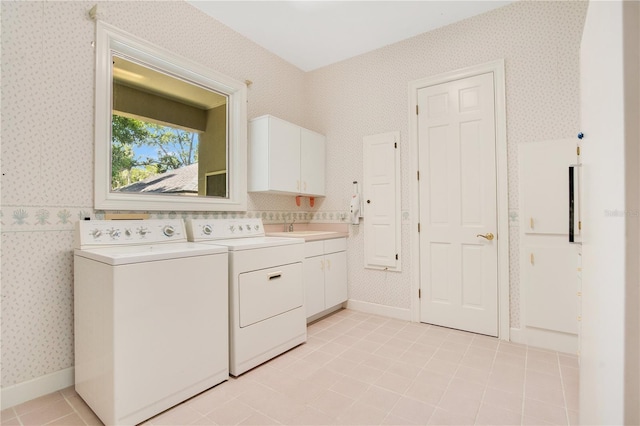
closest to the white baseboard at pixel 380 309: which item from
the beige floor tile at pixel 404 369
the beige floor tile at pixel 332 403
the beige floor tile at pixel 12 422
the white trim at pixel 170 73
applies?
the beige floor tile at pixel 404 369

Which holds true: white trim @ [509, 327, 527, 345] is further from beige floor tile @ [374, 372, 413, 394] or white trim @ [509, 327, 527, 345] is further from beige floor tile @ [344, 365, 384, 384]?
beige floor tile @ [344, 365, 384, 384]

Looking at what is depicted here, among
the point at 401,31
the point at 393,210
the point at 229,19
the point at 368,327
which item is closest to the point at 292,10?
the point at 229,19

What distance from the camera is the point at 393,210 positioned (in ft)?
10.9

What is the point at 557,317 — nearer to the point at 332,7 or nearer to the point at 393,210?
the point at 393,210

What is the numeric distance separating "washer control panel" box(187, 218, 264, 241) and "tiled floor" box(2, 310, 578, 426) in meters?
1.11

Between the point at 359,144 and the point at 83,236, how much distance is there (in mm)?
2742

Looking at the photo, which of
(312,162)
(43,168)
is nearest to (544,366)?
(312,162)

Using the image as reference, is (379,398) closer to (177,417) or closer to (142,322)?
(177,417)

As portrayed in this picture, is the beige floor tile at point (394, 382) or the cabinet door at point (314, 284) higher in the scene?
the cabinet door at point (314, 284)

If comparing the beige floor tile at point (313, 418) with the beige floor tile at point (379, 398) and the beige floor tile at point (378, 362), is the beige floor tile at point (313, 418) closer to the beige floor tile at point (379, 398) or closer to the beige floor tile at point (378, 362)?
the beige floor tile at point (379, 398)

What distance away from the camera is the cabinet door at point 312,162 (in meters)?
3.52

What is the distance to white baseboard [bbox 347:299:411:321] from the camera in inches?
128

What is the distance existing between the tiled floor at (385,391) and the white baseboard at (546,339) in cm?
7

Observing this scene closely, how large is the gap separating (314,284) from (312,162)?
1434 mm
